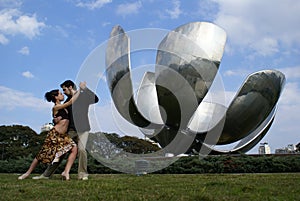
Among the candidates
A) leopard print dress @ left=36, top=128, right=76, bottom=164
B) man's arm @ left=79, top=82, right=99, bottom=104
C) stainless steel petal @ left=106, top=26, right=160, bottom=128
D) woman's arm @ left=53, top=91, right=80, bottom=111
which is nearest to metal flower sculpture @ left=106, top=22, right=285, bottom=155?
stainless steel petal @ left=106, top=26, right=160, bottom=128

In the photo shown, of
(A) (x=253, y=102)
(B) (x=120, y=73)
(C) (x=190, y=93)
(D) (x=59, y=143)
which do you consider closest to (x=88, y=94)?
(D) (x=59, y=143)

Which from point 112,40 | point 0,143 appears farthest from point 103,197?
point 0,143

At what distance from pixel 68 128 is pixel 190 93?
5630 mm

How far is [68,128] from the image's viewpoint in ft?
17.0

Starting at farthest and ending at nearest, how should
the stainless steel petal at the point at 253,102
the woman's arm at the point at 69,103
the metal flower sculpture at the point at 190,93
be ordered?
the stainless steel petal at the point at 253,102 < the metal flower sculpture at the point at 190,93 < the woman's arm at the point at 69,103

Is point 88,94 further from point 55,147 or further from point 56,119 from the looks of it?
point 55,147

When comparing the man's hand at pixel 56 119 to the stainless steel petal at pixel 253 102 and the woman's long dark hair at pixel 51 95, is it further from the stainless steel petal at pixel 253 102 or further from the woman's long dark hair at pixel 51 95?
the stainless steel petal at pixel 253 102

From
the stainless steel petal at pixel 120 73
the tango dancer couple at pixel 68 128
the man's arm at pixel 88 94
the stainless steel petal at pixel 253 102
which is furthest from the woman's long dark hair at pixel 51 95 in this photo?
the stainless steel petal at pixel 253 102

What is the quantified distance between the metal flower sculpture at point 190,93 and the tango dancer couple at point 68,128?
460 centimetres

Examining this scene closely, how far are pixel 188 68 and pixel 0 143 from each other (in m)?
26.4

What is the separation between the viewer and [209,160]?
983cm

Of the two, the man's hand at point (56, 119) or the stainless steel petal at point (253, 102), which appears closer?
the man's hand at point (56, 119)

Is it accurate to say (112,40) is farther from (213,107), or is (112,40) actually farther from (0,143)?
(0,143)

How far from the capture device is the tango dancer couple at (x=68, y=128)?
5059 millimetres
